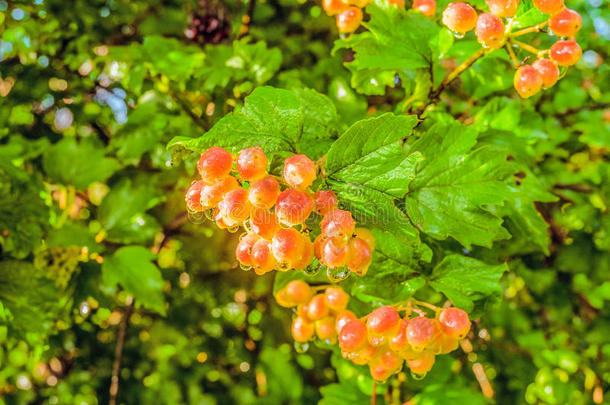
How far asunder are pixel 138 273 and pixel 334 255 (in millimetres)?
876

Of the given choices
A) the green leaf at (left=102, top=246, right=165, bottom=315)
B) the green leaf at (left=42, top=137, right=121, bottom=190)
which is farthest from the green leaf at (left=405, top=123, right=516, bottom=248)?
the green leaf at (left=42, top=137, right=121, bottom=190)

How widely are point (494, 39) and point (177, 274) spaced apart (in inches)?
60.4

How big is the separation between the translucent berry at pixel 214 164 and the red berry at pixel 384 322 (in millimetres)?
379

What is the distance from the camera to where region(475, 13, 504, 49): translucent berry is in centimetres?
86

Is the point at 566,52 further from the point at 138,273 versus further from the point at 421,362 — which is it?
the point at 138,273

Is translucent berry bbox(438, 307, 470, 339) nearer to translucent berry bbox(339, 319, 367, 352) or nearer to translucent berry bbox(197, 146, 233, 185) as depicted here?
translucent berry bbox(339, 319, 367, 352)

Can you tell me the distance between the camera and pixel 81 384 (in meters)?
2.05

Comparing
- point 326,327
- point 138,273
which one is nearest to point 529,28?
point 326,327

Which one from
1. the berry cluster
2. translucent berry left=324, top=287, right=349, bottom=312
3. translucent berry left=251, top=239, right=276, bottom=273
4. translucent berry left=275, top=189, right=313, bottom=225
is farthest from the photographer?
translucent berry left=324, top=287, right=349, bottom=312

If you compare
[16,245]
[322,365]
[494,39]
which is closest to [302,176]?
[494,39]

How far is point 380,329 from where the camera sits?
0.86 meters

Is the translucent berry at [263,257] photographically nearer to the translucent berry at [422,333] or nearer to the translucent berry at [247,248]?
the translucent berry at [247,248]

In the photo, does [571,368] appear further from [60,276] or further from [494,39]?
[60,276]

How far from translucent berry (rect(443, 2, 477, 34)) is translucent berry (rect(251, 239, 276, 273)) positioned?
21.9 inches
